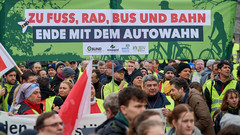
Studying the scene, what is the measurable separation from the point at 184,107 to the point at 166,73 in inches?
225

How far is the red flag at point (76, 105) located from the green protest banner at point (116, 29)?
164cm

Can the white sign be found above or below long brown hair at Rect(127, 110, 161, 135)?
above

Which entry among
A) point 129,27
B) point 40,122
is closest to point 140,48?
point 129,27

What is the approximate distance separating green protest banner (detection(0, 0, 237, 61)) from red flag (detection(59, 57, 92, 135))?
1.64 meters

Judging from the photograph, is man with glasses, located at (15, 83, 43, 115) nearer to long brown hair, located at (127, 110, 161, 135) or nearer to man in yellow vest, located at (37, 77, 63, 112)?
man in yellow vest, located at (37, 77, 63, 112)

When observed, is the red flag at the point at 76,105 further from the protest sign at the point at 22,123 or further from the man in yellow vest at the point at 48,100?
the man in yellow vest at the point at 48,100

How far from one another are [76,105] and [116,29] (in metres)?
2.55

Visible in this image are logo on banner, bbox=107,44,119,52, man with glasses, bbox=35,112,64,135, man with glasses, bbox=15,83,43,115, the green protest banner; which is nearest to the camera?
man with glasses, bbox=35,112,64,135

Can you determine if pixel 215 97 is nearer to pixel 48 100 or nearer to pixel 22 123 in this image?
pixel 48 100

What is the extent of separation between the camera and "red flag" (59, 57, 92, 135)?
7.04m

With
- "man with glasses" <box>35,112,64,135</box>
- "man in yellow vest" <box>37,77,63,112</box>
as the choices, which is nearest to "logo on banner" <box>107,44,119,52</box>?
"man in yellow vest" <box>37,77,63,112</box>

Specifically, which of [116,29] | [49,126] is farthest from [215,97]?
[49,126]

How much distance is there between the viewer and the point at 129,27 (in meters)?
9.43

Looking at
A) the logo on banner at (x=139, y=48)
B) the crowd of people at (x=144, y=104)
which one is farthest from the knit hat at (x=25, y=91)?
the logo on banner at (x=139, y=48)
